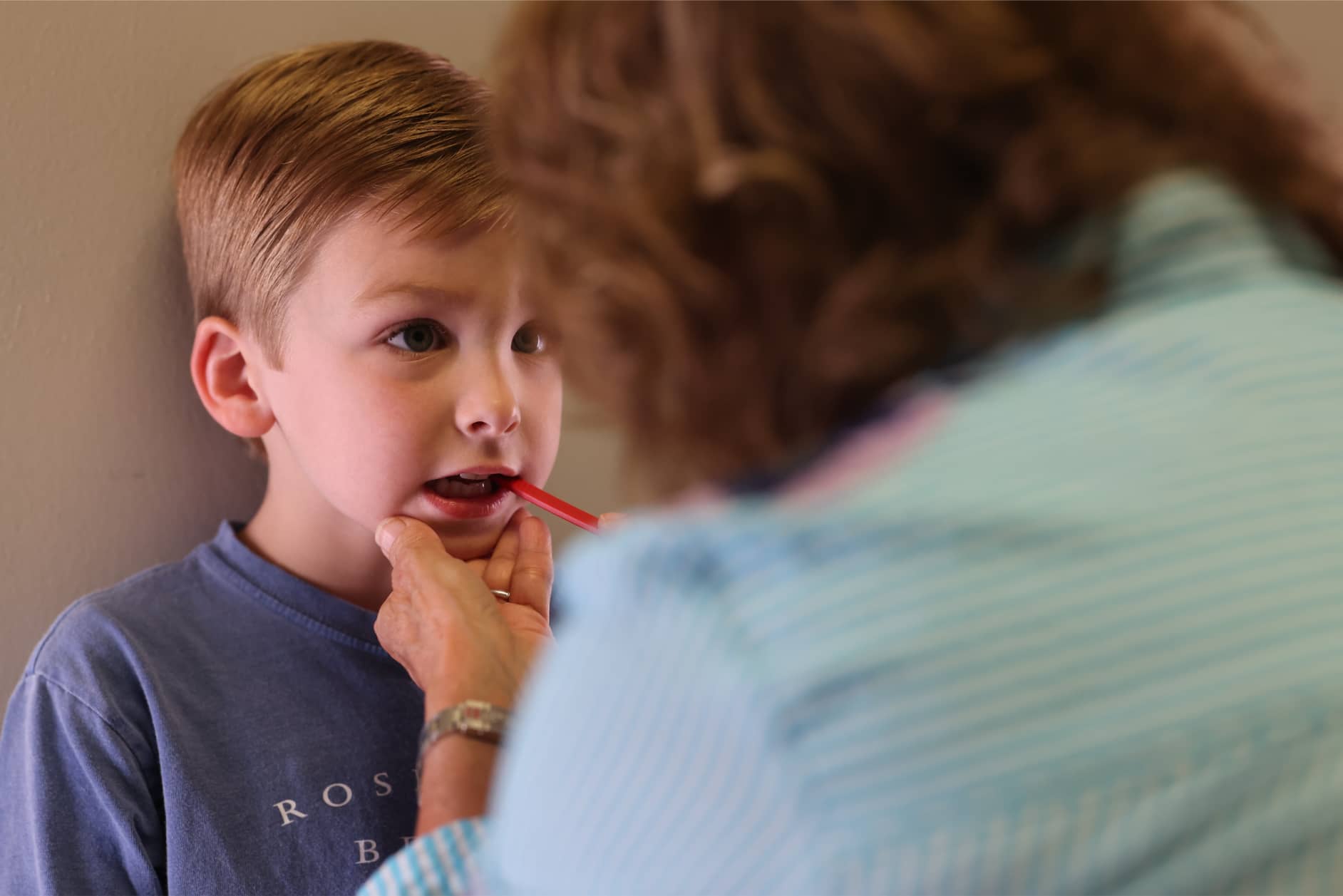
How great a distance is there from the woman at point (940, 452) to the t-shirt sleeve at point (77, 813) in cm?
46

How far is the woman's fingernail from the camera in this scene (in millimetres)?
861

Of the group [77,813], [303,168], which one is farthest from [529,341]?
[77,813]

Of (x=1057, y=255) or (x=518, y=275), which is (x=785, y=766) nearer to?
(x=1057, y=255)

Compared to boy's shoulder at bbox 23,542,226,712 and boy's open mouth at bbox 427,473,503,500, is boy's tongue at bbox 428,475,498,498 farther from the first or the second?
boy's shoulder at bbox 23,542,226,712

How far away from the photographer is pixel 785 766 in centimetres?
37

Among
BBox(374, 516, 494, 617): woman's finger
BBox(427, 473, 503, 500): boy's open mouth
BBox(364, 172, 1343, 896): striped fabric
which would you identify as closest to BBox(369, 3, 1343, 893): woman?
BBox(364, 172, 1343, 896): striped fabric

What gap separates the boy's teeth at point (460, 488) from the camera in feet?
2.98

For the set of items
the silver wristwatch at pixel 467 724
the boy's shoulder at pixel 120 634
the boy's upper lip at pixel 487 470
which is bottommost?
the silver wristwatch at pixel 467 724

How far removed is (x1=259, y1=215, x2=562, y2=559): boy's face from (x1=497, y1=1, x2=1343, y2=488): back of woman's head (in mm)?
406

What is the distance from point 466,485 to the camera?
36.1 inches

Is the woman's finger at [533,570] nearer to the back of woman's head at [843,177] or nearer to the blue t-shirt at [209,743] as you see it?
the blue t-shirt at [209,743]

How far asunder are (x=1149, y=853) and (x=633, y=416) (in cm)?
23

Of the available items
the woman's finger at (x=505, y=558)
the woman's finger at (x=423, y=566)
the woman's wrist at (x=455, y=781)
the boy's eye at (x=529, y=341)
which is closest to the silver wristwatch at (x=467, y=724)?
the woman's wrist at (x=455, y=781)

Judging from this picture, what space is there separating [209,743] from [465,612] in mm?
228
